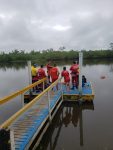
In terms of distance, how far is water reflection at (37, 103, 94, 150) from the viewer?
568cm

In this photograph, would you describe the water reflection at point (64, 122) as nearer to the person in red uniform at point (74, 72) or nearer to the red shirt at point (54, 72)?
the person in red uniform at point (74, 72)

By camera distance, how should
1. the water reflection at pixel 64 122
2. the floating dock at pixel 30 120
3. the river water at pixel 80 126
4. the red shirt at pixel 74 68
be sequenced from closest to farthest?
1. the floating dock at pixel 30 120
2. the river water at pixel 80 126
3. the water reflection at pixel 64 122
4. the red shirt at pixel 74 68

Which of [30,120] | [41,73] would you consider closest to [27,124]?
[30,120]

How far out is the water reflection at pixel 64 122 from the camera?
5680 millimetres

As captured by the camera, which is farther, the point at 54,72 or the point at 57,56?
the point at 57,56

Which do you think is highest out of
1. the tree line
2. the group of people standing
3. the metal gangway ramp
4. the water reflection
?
the tree line

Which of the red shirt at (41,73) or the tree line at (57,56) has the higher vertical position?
the tree line at (57,56)

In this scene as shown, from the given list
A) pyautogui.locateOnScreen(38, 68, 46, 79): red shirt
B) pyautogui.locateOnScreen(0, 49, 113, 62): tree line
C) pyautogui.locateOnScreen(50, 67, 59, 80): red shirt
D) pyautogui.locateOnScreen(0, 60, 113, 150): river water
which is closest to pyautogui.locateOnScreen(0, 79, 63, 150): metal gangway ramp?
pyautogui.locateOnScreen(0, 60, 113, 150): river water

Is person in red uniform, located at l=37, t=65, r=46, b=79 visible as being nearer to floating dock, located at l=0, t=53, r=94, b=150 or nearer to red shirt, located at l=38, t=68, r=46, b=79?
red shirt, located at l=38, t=68, r=46, b=79

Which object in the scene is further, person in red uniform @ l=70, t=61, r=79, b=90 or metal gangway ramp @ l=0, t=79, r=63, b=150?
person in red uniform @ l=70, t=61, r=79, b=90

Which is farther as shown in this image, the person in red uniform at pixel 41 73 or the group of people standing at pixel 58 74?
the person in red uniform at pixel 41 73

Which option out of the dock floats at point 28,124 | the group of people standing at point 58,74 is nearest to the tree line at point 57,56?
the group of people standing at point 58,74

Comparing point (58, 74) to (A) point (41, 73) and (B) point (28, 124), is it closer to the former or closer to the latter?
(A) point (41, 73)

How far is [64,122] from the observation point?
24.0 ft
